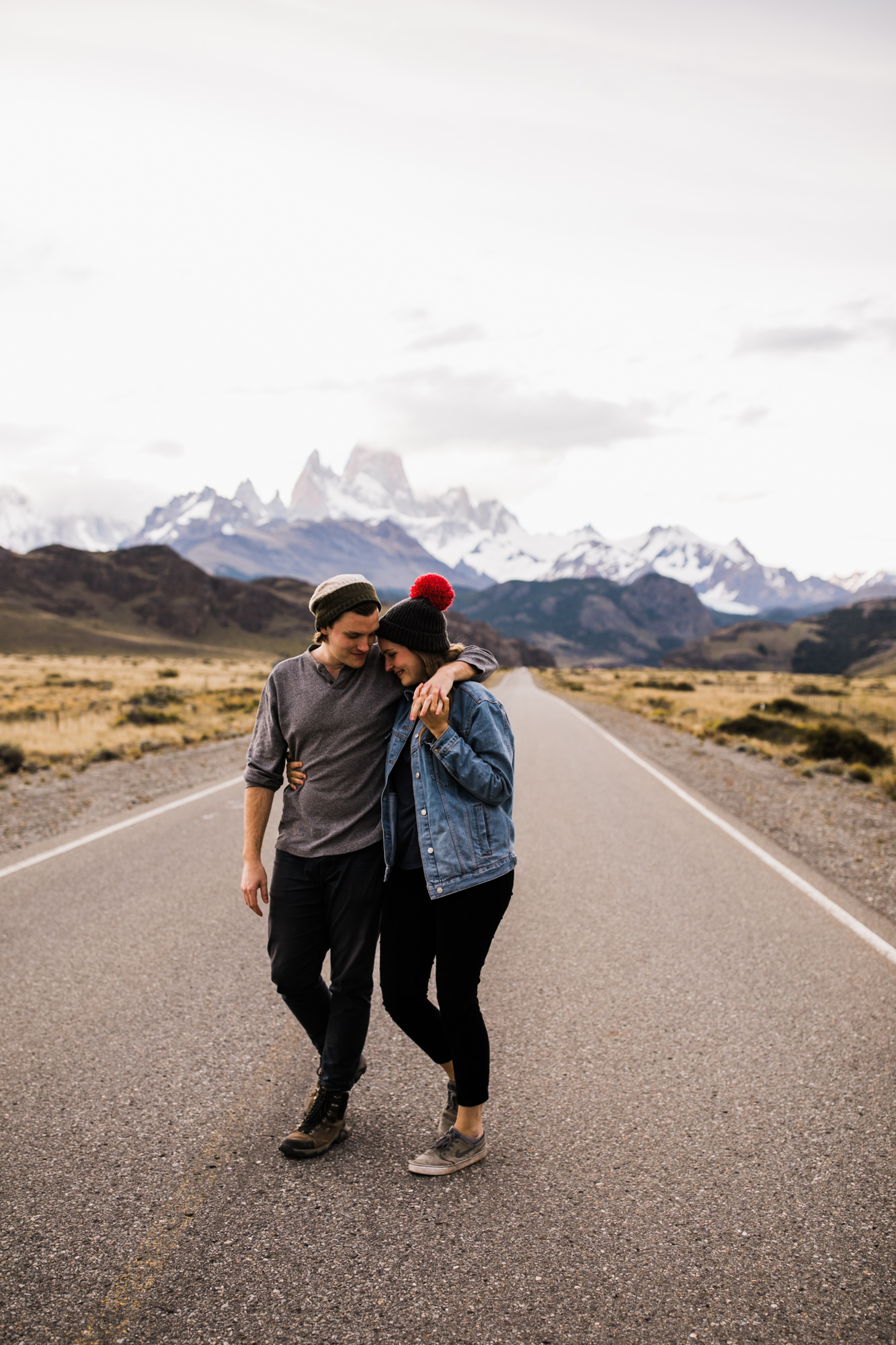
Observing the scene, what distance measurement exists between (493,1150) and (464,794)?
151 cm

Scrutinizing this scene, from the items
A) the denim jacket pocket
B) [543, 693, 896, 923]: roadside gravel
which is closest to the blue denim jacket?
the denim jacket pocket

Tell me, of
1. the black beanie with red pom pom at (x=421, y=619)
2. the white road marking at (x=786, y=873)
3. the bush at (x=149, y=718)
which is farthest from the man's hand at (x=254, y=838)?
the bush at (x=149, y=718)

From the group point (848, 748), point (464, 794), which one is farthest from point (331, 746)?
point (848, 748)

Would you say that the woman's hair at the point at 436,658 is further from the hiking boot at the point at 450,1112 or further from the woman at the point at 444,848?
the hiking boot at the point at 450,1112

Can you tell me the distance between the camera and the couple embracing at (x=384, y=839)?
3.07 metres

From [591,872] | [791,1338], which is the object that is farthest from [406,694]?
[591,872]

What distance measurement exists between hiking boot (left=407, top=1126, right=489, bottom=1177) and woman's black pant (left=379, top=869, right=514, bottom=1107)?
16 centimetres

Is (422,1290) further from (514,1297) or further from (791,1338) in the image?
(791,1338)

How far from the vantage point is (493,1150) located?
3365 millimetres

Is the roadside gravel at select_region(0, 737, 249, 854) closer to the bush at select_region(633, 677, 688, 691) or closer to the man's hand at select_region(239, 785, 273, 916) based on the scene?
the man's hand at select_region(239, 785, 273, 916)

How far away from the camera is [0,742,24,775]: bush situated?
14.1m

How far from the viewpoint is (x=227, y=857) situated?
805cm

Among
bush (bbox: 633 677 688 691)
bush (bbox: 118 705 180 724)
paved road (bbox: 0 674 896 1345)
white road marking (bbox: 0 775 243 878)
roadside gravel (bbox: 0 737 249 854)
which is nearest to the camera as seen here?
paved road (bbox: 0 674 896 1345)

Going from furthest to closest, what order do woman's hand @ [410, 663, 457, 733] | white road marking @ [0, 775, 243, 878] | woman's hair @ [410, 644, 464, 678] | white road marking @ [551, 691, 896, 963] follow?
white road marking @ [0, 775, 243, 878] < white road marking @ [551, 691, 896, 963] < woman's hair @ [410, 644, 464, 678] < woman's hand @ [410, 663, 457, 733]
